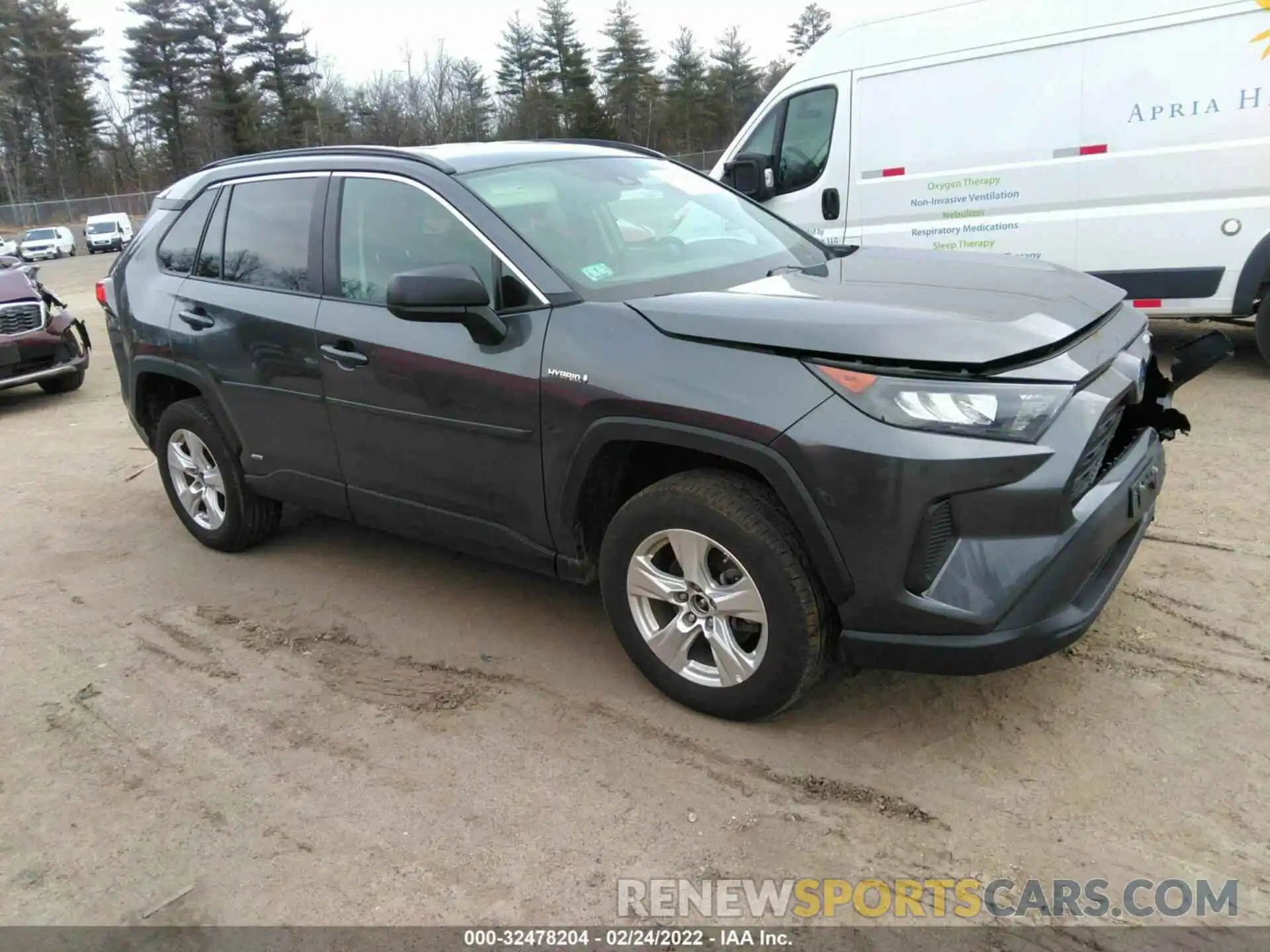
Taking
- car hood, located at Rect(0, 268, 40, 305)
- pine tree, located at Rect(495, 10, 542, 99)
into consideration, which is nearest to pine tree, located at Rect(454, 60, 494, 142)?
pine tree, located at Rect(495, 10, 542, 99)

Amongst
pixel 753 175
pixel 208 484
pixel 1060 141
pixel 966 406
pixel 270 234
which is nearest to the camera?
pixel 966 406

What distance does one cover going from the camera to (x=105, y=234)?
36.7 m

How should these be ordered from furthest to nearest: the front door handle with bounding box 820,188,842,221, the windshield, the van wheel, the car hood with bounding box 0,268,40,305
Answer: the car hood with bounding box 0,268,40,305 < the front door handle with bounding box 820,188,842,221 < the van wheel < the windshield

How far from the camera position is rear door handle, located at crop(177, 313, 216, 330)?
437 cm

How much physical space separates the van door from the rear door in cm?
451

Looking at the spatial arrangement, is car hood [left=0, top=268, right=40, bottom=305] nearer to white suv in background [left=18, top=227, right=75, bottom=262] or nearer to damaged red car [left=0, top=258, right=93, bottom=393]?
damaged red car [left=0, top=258, right=93, bottom=393]

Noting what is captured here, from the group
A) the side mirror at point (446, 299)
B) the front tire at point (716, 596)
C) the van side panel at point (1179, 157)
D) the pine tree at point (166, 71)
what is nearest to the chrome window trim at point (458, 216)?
the side mirror at point (446, 299)

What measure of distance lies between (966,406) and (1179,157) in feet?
16.5

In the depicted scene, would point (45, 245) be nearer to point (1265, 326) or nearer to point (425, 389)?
point (425, 389)

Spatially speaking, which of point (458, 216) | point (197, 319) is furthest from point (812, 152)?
point (197, 319)

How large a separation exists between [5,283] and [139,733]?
781 centimetres

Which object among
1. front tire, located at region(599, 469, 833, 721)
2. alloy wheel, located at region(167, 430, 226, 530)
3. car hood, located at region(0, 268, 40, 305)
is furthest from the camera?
car hood, located at region(0, 268, 40, 305)

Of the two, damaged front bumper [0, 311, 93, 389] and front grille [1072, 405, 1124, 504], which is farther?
damaged front bumper [0, 311, 93, 389]

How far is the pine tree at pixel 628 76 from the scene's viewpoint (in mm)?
51344
